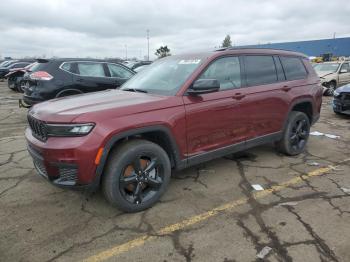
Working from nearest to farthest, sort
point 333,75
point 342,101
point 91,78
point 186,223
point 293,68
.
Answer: point 186,223 → point 293,68 → point 91,78 → point 342,101 → point 333,75

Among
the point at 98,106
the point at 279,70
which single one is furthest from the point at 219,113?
the point at 279,70

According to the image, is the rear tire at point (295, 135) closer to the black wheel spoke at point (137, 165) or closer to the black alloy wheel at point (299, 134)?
the black alloy wheel at point (299, 134)

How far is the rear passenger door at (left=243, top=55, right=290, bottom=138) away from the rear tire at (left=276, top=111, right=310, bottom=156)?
10.1 inches

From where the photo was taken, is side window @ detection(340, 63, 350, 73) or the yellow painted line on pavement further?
side window @ detection(340, 63, 350, 73)

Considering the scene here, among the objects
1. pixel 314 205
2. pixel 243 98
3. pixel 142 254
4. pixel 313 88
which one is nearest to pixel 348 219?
pixel 314 205

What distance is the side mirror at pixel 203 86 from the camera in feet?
12.2

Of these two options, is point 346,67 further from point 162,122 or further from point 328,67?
point 162,122

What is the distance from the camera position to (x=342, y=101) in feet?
30.1

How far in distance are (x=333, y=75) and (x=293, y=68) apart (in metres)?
10.7

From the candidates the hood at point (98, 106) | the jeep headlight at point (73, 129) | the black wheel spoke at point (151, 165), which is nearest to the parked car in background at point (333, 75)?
the hood at point (98, 106)

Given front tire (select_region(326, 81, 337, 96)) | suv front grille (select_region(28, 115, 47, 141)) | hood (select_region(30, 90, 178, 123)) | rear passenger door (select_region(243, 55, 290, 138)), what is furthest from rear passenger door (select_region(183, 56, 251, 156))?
front tire (select_region(326, 81, 337, 96))

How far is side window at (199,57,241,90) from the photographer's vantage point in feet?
13.7

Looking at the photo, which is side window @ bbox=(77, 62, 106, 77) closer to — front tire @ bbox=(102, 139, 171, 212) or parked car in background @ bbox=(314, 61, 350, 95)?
front tire @ bbox=(102, 139, 171, 212)

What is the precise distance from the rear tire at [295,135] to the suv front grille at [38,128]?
376 cm
